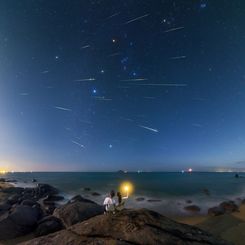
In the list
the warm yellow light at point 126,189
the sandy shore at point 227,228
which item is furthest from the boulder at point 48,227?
the sandy shore at point 227,228

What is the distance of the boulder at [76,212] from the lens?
17.8 meters

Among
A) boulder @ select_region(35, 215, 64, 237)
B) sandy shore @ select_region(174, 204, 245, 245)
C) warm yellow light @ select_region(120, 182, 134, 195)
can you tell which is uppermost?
warm yellow light @ select_region(120, 182, 134, 195)

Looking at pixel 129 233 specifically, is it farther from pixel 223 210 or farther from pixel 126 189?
pixel 223 210

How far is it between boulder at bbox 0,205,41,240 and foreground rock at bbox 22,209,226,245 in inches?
363

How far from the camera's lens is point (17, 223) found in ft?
57.6

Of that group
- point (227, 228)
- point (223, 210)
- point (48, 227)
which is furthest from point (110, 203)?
point (223, 210)

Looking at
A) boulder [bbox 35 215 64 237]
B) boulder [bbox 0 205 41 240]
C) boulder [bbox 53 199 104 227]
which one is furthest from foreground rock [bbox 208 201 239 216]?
boulder [bbox 0 205 41 240]

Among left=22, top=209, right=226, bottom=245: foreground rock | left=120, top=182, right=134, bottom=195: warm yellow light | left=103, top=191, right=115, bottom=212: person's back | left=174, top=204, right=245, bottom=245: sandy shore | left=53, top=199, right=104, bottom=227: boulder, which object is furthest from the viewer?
left=53, top=199, right=104, bottom=227: boulder

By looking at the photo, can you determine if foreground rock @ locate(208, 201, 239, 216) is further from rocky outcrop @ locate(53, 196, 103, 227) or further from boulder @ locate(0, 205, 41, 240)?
boulder @ locate(0, 205, 41, 240)

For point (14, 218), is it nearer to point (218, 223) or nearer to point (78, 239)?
point (78, 239)

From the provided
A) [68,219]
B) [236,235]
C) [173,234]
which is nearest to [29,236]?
[68,219]

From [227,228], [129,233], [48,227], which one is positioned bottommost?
[227,228]

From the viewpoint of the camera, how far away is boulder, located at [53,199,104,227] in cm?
1777

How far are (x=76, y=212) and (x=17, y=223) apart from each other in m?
4.50
